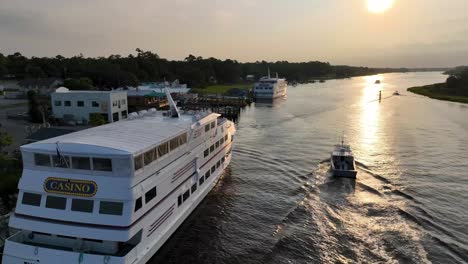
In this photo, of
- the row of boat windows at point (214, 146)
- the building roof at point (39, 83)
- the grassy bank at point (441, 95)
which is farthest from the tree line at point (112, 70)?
the grassy bank at point (441, 95)

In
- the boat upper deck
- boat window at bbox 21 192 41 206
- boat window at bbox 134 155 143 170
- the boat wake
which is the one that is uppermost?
boat window at bbox 134 155 143 170

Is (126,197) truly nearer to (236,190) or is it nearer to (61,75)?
(236,190)

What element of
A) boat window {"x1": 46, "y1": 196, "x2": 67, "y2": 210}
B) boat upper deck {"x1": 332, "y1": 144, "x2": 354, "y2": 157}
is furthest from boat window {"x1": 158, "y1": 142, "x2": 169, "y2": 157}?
boat upper deck {"x1": 332, "y1": 144, "x2": 354, "y2": 157}

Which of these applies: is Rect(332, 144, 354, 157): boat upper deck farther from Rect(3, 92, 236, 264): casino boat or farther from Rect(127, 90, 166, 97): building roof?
Rect(127, 90, 166, 97): building roof

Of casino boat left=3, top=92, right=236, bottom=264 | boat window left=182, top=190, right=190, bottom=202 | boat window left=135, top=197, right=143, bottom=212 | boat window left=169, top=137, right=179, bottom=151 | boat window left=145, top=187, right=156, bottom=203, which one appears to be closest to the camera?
casino boat left=3, top=92, right=236, bottom=264

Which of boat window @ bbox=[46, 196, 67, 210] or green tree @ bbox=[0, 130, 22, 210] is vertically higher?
boat window @ bbox=[46, 196, 67, 210]

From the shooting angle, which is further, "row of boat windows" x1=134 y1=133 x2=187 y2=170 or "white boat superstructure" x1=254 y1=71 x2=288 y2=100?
"white boat superstructure" x1=254 y1=71 x2=288 y2=100

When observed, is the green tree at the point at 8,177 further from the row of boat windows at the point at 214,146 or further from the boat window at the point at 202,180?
the row of boat windows at the point at 214,146

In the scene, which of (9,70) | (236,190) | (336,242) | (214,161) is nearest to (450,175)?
(336,242)

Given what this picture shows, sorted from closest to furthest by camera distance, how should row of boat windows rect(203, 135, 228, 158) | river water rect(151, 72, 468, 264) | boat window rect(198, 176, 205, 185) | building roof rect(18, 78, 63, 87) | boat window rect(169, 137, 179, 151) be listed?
river water rect(151, 72, 468, 264) < boat window rect(169, 137, 179, 151) < boat window rect(198, 176, 205, 185) < row of boat windows rect(203, 135, 228, 158) < building roof rect(18, 78, 63, 87)
